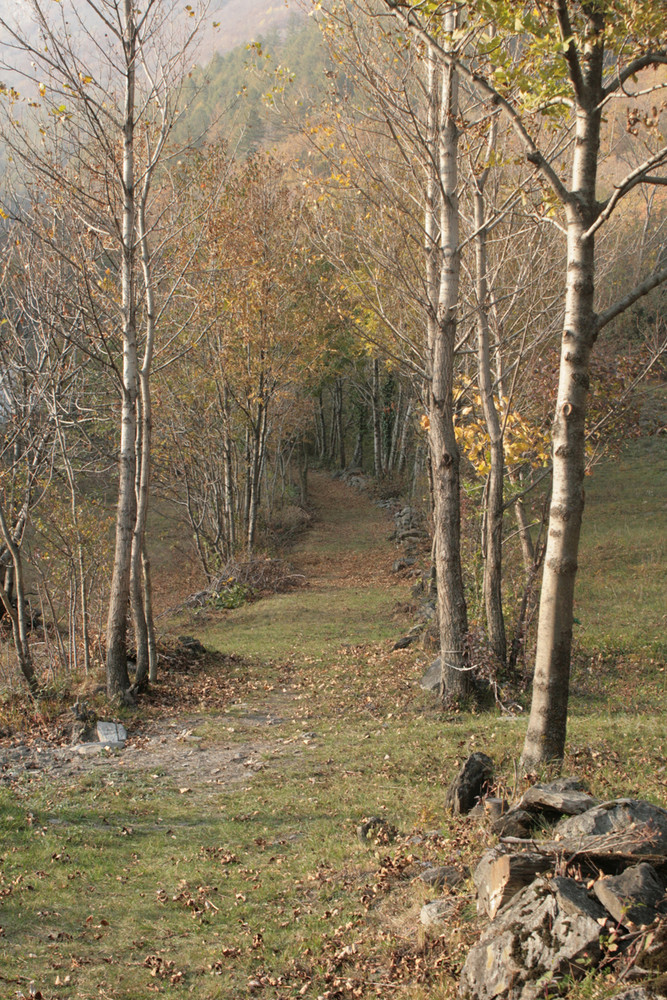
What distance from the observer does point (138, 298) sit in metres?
10.9

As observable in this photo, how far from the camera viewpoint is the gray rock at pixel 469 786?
5.58 meters

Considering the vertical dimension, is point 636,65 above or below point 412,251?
below

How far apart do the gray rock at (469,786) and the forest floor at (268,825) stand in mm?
141

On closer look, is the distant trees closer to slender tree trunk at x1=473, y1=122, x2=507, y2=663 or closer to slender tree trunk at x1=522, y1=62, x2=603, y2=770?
slender tree trunk at x1=473, y1=122, x2=507, y2=663

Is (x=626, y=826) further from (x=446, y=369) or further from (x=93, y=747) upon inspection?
(x=93, y=747)

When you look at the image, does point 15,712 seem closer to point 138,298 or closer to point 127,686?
point 127,686

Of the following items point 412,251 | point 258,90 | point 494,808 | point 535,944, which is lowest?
point 494,808

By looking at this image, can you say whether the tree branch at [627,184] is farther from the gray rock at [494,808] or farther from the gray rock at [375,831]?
the gray rock at [375,831]

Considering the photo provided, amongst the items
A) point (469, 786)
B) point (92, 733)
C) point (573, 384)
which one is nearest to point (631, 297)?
point (573, 384)

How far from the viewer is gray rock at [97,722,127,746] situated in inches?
337

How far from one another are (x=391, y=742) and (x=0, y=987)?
476 cm

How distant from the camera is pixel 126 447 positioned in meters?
9.62

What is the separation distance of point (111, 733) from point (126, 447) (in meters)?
3.45

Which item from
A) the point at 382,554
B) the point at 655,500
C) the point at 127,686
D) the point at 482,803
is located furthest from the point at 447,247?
the point at 655,500
